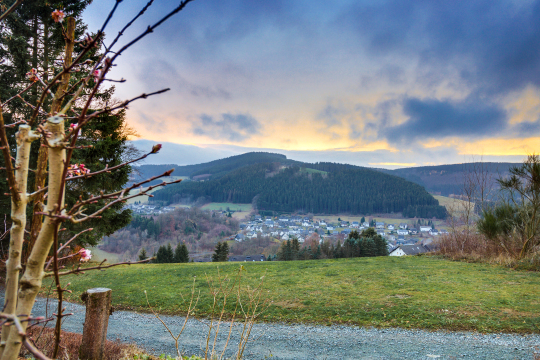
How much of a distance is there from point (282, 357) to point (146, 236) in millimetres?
37713

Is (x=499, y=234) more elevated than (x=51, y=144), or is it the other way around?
(x=51, y=144)

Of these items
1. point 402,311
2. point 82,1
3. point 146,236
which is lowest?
point 146,236

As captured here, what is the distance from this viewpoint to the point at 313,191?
7619cm

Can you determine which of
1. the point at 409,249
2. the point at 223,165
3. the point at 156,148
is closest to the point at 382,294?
the point at 156,148

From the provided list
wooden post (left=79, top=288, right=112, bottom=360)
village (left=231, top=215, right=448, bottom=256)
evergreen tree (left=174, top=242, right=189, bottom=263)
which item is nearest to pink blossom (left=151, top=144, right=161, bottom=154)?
wooden post (left=79, top=288, right=112, bottom=360)

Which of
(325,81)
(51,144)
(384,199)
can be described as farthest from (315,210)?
(51,144)

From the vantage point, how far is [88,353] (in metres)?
3.34

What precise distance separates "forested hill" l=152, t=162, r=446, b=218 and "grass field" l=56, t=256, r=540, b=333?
5789 centimetres

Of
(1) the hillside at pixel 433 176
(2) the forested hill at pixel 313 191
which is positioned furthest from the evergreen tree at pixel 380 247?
(2) the forested hill at pixel 313 191

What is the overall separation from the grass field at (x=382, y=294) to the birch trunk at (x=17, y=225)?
543 cm

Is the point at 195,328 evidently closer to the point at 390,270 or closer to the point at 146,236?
the point at 390,270

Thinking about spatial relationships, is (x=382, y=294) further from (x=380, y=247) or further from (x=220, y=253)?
(x=220, y=253)

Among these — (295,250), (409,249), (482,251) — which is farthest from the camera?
(409,249)

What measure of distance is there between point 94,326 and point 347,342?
151 inches
